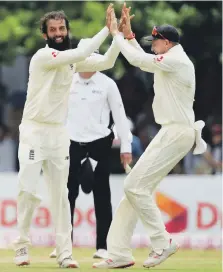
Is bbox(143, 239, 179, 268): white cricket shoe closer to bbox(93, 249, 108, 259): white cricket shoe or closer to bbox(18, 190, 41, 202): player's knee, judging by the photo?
bbox(18, 190, 41, 202): player's knee

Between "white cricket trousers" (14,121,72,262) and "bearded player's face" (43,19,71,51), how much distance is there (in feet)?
2.52

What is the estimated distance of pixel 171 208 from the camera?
54.2 ft

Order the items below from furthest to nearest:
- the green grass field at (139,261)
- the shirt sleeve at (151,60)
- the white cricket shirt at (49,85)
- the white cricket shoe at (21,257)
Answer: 1. the white cricket shoe at (21,257)
2. the green grass field at (139,261)
3. the white cricket shirt at (49,85)
4. the shirt sleeve at (151,60)

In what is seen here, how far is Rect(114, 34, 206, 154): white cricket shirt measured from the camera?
38.2ft

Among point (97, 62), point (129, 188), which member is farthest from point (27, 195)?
point (97, 62)

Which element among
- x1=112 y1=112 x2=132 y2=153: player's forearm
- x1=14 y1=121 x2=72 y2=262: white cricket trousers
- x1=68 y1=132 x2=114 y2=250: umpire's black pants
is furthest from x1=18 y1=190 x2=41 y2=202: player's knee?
x1=112 y1=112 x2=132 y2=153: player's forearm

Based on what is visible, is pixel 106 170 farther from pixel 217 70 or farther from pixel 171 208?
pixel 217 70

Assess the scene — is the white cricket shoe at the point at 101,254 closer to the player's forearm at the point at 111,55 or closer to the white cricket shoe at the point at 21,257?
the white cricket shoe at the point at 21,257

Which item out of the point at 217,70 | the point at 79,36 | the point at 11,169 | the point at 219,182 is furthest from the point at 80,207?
the point at 217,70

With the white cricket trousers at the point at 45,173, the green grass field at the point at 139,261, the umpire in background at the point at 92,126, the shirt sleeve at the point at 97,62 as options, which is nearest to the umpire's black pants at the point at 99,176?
the umpire in background at the point at 92,126

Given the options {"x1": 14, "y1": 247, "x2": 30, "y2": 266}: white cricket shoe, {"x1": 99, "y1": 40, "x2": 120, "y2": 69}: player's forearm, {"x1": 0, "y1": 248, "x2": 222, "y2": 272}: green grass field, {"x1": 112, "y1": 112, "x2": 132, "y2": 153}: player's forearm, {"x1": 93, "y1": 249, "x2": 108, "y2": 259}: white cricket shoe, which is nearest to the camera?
{"x1": 0, "y1": 248, "x2": 222, "y2": 272}: green grass field

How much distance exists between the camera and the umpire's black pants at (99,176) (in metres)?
13.6

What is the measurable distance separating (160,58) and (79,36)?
28.4ft

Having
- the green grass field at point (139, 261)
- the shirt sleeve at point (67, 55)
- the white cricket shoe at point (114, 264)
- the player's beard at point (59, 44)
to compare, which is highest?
the player's beard at point (59, 44)
